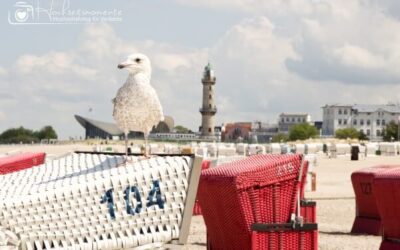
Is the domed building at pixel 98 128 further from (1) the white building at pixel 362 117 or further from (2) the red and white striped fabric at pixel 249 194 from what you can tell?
(2) the red and white striped fabric at pixel 249 194

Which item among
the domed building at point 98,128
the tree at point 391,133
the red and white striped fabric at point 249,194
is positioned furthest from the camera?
the domed building at point 98,128

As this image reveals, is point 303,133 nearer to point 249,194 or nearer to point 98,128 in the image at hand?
point 98,128

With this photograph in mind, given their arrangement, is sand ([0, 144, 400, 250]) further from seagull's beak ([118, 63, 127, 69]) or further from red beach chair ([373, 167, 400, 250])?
seagull's beak ([118, 63, 127, 69])

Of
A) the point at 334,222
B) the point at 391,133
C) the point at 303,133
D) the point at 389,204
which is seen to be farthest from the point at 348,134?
the point at 389,204

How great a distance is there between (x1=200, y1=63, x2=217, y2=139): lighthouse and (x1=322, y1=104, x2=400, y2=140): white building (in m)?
36.8

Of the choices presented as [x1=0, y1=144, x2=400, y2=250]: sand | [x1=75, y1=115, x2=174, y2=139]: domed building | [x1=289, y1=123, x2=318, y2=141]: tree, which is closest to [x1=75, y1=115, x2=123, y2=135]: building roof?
[x1=75, y1=115, x2=174, y2=139]: domed building

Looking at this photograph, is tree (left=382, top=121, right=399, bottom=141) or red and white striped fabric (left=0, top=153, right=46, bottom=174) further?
tree (left=382, top=121, right=399, bottom=141)

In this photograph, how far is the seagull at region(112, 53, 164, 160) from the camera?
10.0m

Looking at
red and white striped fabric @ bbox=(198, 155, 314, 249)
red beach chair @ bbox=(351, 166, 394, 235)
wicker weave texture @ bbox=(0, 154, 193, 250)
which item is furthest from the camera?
red beach chair @ bbox=(351, 166, 394, 235)

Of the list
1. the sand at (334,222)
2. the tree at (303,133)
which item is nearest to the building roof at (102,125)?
the tree at (303,133)

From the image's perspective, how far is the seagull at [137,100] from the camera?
32.9 feet

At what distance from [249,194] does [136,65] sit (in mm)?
1885

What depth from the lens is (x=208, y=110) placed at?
155 m

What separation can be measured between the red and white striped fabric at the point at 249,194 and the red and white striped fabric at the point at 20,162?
5465 mm
